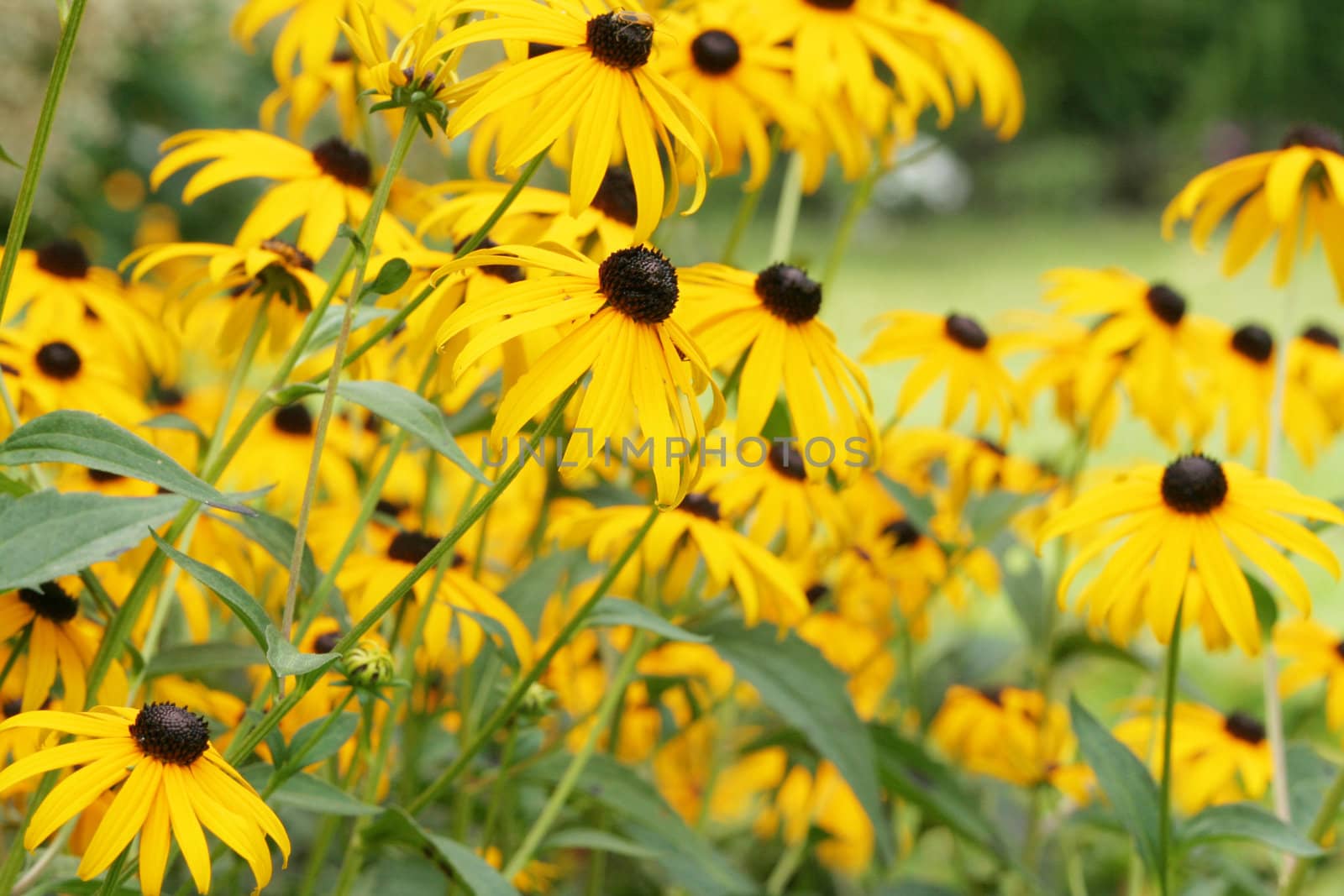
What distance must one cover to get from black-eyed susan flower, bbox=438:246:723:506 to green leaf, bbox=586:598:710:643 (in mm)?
162

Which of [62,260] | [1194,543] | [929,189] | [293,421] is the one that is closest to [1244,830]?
[1194,543]

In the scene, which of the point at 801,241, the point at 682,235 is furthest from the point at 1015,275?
the point at 682,235

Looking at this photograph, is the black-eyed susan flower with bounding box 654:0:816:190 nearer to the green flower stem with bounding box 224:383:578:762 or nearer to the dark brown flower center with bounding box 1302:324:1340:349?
the green flower stem with bounding box 224:383:578:762

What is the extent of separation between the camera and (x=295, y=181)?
Answer: 3.56 ft

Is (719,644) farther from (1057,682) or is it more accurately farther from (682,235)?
(1057,682)

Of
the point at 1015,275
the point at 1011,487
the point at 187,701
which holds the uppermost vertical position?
the point at 1015,275

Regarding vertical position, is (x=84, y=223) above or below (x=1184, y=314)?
above

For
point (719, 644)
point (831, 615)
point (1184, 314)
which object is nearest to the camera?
point (719, 644)

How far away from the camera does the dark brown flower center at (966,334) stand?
135 centimetres

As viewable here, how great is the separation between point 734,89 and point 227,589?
636 millimetres

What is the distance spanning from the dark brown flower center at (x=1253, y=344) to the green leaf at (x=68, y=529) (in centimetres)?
109

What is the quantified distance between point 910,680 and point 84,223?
301 centimetres

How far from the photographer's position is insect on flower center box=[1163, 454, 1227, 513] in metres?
0.97

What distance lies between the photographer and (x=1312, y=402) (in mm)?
1455
